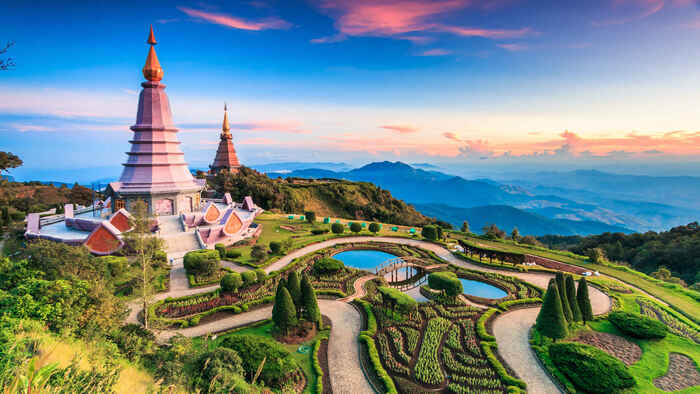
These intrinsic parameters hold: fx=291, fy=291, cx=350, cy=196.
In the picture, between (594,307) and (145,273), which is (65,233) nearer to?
(145,273)

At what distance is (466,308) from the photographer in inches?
768

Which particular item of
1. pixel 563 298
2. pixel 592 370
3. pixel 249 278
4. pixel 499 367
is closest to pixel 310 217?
pixel 249 278

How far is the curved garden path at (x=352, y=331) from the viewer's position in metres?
13.2

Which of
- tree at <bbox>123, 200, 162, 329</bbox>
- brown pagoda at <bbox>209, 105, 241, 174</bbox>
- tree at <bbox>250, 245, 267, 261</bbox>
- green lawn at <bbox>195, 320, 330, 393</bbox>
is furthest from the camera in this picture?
brown pagoda at <bbox>209, 105, 241, 174</bbox>

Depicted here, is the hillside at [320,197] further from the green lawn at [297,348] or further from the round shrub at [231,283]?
the green lawn at [297,348]

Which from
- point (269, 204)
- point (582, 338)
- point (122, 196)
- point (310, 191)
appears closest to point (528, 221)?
point (310, 191)

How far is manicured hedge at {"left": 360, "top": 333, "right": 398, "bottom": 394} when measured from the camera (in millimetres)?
12445

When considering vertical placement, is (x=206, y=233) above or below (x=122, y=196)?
below

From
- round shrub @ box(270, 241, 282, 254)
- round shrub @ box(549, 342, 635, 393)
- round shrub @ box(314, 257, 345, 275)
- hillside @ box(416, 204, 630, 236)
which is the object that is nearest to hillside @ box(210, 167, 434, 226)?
round shrub @ box(270, 241, 282, 254)

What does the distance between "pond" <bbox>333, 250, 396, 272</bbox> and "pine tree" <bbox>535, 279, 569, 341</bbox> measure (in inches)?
567

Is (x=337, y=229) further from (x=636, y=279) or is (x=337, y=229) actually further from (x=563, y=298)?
(x=636, y=279)

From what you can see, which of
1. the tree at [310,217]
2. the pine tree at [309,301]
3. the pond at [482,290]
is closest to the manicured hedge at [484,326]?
the pond at [482,290]

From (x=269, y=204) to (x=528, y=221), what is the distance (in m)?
159

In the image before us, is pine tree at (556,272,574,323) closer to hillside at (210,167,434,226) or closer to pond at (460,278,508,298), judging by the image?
pond at (460,278,508,298)
